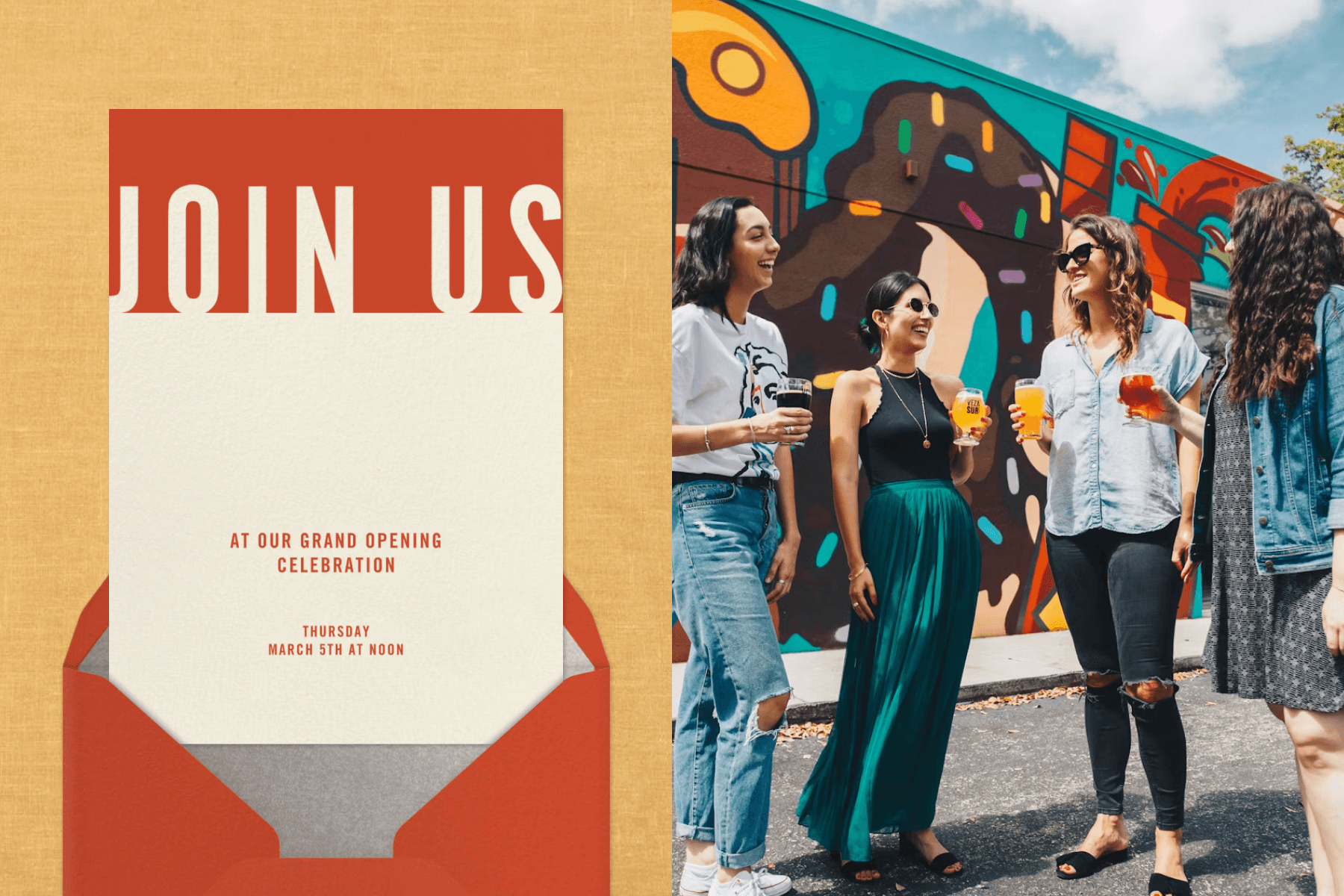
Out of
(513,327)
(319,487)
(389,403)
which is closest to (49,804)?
(319,487)

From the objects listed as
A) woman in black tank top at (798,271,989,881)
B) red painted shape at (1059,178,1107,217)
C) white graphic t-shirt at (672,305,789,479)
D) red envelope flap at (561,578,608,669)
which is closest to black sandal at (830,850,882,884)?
woman in black tank top at (798,271,989,881)

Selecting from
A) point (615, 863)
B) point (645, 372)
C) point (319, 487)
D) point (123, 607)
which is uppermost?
point (645, 372)

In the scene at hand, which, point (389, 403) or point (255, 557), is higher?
point (389, 403)

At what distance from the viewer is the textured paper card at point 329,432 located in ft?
3.30

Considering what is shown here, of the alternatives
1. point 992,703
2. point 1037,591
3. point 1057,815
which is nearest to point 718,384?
point 1057,815

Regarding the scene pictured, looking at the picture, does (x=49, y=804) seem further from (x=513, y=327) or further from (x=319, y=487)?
(x=513, y=327)

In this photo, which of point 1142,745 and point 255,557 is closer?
point 255,557

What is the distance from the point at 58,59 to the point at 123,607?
626 mm

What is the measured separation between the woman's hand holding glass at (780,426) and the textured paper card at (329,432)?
45.7 inches

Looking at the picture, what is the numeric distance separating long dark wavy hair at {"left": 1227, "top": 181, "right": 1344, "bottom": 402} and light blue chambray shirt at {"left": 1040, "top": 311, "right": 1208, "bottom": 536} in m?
0.37

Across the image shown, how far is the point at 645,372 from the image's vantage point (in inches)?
40.7

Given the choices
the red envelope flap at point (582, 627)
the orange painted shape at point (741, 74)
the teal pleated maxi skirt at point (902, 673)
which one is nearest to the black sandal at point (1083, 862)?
the teal pleated maxi skirt at point (902, 673)

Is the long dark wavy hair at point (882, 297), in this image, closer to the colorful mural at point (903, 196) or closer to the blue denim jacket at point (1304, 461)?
the blue denim jacket at point (1304, 461)

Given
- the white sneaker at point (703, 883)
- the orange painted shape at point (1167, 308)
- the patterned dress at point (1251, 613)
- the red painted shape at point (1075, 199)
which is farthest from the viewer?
the orange painted shape at point (1167, 308)
